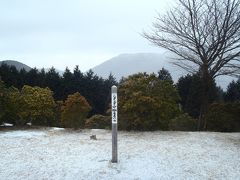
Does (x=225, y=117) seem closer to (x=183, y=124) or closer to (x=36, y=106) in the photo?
(x=183, y=124)

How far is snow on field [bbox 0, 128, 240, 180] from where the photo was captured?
8.23m

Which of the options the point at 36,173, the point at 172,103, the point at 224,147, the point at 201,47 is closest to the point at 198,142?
the point at 224,147

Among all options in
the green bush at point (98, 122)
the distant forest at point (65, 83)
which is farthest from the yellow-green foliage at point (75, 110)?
the distant forest at point (65, 83)

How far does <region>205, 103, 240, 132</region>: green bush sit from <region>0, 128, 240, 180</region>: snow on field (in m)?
2.61

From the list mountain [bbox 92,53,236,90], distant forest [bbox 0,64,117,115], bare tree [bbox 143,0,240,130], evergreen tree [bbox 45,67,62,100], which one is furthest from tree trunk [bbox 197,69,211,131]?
mountain [bbox 92,53,236,90]

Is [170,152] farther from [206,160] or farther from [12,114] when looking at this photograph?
[12,114]

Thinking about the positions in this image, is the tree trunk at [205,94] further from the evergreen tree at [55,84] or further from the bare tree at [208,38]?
the evergreen tree at [55,84]

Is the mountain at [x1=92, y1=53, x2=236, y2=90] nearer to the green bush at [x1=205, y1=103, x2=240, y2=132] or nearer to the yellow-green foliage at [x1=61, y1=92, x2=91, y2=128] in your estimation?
the green bush at [x1=205, y1=103, x2=240, y2=132]

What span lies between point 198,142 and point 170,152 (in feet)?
5.52

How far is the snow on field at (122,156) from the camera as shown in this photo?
8.23 m

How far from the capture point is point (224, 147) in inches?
426

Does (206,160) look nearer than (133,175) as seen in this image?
No

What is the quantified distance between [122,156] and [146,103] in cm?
403

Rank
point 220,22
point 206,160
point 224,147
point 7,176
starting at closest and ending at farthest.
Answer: point 7,176 < point 206,160 < point 224,147 < point 220,22
